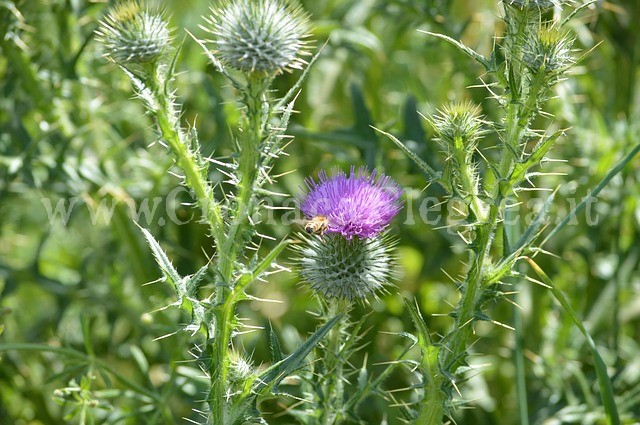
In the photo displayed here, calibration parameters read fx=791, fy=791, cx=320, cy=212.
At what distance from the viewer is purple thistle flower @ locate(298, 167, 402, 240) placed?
2.12 meters

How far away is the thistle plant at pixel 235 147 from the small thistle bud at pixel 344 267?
22 centimetres

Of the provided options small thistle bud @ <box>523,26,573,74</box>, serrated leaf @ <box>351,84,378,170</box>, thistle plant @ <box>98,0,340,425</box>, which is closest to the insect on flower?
thistle plant @ <box>98,0,340,425</box>

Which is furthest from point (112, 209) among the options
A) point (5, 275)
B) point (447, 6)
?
point (447, 6)

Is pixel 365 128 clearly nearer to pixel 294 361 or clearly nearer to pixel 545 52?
pixel 545 52

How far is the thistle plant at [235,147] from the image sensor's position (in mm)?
1841

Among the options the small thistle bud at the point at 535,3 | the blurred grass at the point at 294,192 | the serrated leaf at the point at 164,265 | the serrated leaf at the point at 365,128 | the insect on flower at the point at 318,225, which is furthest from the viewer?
the blurred grass at the point at 294,192

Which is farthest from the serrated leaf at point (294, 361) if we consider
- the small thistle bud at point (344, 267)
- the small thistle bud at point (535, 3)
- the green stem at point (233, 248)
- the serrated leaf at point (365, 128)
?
the serrated leaf at point (365, 128)

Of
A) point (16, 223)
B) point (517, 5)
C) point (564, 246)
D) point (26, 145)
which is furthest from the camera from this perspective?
point (16, 223)

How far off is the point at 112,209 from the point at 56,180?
272 mm

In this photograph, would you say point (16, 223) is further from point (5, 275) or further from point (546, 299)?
point (546, 299)

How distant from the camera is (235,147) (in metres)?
1.98

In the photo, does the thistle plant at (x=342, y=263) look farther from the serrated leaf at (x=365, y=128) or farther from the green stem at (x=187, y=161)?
the serrated leaf at (x=365, y=128)

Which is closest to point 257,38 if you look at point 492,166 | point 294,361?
point 492,166

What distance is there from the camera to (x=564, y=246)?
3492 millimetres
